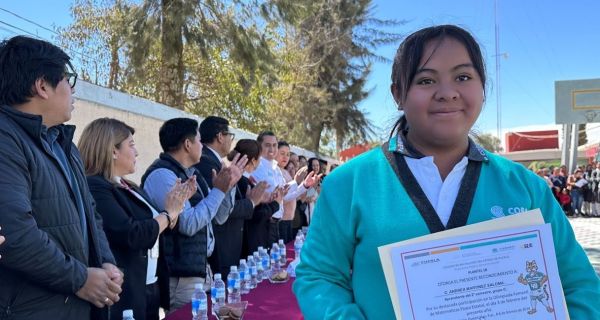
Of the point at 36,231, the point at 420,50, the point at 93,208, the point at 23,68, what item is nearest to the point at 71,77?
the point at 23,68

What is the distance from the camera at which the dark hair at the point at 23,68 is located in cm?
162

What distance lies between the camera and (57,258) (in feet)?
4.92

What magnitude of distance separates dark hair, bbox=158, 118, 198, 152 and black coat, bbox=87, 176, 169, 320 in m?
0.70

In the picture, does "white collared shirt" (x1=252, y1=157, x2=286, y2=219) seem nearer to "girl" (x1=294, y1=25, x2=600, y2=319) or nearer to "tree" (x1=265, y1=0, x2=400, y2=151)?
"girl" (x1=294, y1=25, x2=600, y2=319)

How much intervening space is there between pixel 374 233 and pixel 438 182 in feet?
0.66

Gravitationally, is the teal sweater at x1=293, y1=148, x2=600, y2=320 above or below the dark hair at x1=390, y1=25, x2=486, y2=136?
below

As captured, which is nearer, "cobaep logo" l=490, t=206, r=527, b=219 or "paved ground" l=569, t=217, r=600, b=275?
"cobaep logo" l=490, t=206, r=527, b=219

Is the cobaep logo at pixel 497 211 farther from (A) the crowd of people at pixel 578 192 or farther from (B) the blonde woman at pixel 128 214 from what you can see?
(A) the crowd of people at pixel 578 192

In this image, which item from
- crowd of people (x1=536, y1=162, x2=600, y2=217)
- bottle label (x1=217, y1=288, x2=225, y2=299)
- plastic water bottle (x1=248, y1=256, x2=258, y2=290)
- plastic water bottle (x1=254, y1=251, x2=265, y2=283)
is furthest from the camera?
crowd of people (x1=536, y1=162, x2=600, y2=217)

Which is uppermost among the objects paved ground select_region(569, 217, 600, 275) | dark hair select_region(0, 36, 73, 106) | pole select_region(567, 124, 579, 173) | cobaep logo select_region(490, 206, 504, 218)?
pole select_region(567, 124, 579, 173)

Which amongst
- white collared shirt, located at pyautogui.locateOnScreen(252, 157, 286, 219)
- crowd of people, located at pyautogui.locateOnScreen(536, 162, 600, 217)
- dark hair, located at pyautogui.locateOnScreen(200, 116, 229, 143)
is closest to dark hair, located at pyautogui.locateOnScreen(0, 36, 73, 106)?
dark hair, located at pyautogui.locateOnScreen(200, 116, 229, 143)

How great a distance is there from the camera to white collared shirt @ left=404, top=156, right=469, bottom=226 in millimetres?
1012

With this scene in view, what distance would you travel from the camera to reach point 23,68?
64.5 inches

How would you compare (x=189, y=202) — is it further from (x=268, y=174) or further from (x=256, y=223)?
(x=268, y=174)
